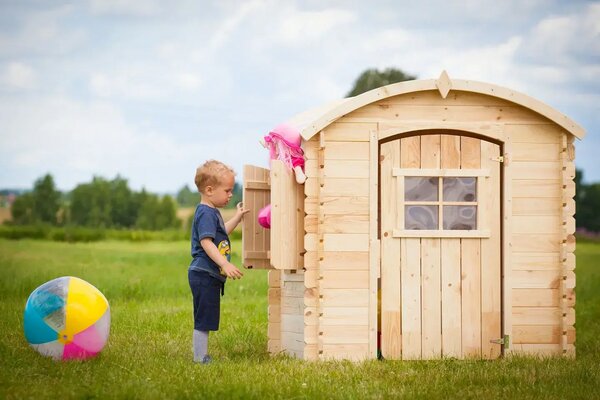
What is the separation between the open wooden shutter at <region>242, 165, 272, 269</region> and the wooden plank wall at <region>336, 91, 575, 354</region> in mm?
2122

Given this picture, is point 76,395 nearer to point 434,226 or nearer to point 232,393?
point 232,393

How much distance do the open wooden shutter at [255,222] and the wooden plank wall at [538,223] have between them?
83.5 inches

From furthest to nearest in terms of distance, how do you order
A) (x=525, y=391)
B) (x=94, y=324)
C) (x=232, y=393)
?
(x=94, y=324) < (x=525, y=391) < (x=232, y=393)

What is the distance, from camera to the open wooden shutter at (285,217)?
8477 millimetres

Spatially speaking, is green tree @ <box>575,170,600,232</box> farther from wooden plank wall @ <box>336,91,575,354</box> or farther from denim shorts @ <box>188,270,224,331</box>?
denim shorts @ <box>188,270,224,331</box>

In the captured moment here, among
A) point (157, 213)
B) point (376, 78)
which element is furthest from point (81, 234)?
point (376, 78)

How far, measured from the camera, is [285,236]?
853 cm

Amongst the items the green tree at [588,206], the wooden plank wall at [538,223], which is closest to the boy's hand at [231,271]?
the wooden plank wall at [538,223]

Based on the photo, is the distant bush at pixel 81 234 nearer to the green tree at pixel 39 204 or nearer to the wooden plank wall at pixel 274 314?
the green tree at pixel 39 204

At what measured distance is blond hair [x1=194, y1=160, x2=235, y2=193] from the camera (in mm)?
8266

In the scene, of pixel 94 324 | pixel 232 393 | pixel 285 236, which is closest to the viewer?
pixel 232 393

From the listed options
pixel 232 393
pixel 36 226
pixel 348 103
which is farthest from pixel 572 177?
pixel 36 226

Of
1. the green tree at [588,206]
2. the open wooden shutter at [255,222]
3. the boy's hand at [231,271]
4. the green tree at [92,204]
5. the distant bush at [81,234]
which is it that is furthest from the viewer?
the green tree at [588,206]

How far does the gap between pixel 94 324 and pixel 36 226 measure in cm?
1961
